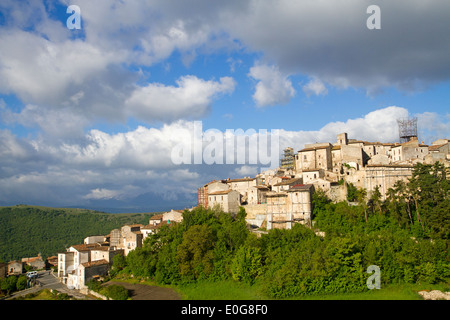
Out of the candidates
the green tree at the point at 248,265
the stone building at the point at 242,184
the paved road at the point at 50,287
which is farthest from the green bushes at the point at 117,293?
the stone building at the point at 242,184

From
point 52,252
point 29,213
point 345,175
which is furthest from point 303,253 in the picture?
point 29,213

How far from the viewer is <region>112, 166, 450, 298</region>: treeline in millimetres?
34250

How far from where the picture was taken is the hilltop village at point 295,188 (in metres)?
45.8

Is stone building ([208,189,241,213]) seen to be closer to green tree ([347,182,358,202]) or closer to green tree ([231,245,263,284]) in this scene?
green tree ([231,245,263,284])

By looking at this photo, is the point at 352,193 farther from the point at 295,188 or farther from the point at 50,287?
the point at 50,287

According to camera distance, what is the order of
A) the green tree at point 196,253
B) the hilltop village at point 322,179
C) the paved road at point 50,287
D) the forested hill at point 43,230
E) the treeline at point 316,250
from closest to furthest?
the treeline at point 316,250 → the green tree at point 196,253 → the paved road at point 50,287 → the hilltop village at point 322,179 → the forested hill at point 43,230

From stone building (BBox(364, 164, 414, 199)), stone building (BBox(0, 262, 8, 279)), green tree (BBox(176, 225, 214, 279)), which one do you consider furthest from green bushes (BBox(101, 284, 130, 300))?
stone building (BBox(364, 164, 414, 199))

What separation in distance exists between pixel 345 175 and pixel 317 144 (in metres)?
12.0

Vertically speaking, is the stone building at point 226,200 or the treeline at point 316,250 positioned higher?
the stone building at point 226,200

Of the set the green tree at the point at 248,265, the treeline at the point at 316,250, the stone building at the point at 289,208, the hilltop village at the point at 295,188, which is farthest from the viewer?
the hilltop village at the point at 295,188

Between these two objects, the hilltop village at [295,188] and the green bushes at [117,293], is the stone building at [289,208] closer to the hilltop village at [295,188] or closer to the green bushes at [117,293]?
the hilltop village at [295,188]

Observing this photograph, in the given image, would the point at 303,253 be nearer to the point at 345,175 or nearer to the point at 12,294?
the point at 345,175

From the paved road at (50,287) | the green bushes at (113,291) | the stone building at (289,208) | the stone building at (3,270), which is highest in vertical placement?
the stone building at (289,208)

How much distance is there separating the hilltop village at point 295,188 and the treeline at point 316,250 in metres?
2.83
